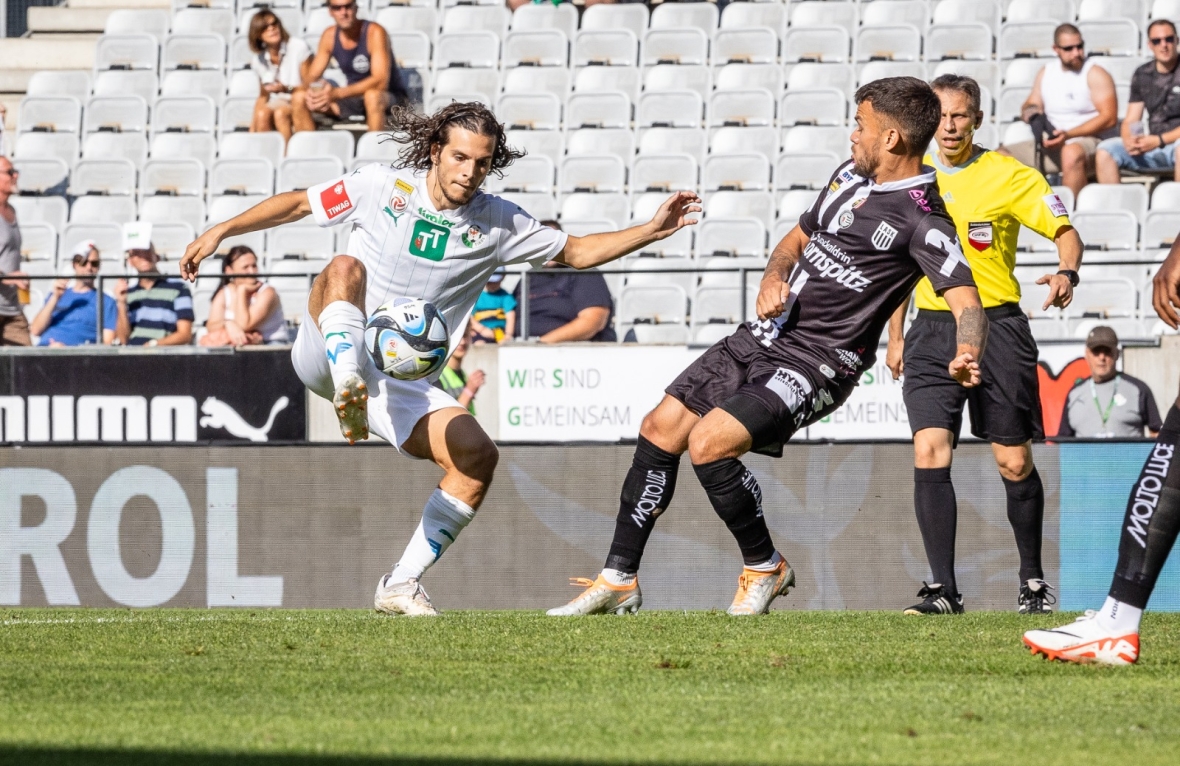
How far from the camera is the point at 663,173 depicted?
15398 millimetres

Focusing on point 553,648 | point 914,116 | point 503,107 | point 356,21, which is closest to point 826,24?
point 503,107

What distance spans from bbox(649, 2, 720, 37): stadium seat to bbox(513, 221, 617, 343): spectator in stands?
551 centimetres

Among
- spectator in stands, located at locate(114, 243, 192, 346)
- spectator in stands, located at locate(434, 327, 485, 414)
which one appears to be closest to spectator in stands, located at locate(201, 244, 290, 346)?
spectator in stands, located at locate(114, 243, 192, 346)

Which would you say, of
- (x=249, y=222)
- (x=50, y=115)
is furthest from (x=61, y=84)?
(x=249, y=222)

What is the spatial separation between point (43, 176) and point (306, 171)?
3203mm

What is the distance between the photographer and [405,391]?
699 cm

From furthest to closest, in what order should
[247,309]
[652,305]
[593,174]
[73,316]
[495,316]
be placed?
1. [593,174]
2. [73,316]
3. [652,305]
4. [247,309]
5. [495,316]

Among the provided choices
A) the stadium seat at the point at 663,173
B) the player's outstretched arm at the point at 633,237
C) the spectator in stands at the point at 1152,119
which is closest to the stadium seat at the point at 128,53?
the stadium seat at the point at 663,173

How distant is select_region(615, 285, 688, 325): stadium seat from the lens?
43.1 feet

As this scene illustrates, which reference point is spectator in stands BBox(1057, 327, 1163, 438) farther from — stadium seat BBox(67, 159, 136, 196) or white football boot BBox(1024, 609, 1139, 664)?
stadium seat BBox(67, 159, 136, 196)

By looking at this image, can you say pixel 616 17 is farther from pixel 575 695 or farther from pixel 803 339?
pixel 575 695

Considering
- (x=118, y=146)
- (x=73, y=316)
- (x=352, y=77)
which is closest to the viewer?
(x=73, y=316)

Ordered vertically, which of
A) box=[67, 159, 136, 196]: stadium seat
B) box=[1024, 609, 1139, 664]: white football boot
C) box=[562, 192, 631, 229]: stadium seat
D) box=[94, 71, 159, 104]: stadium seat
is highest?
box=[94, 71, 159, 104]: stadium seat

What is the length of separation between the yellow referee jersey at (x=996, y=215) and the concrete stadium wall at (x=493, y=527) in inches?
94.0
